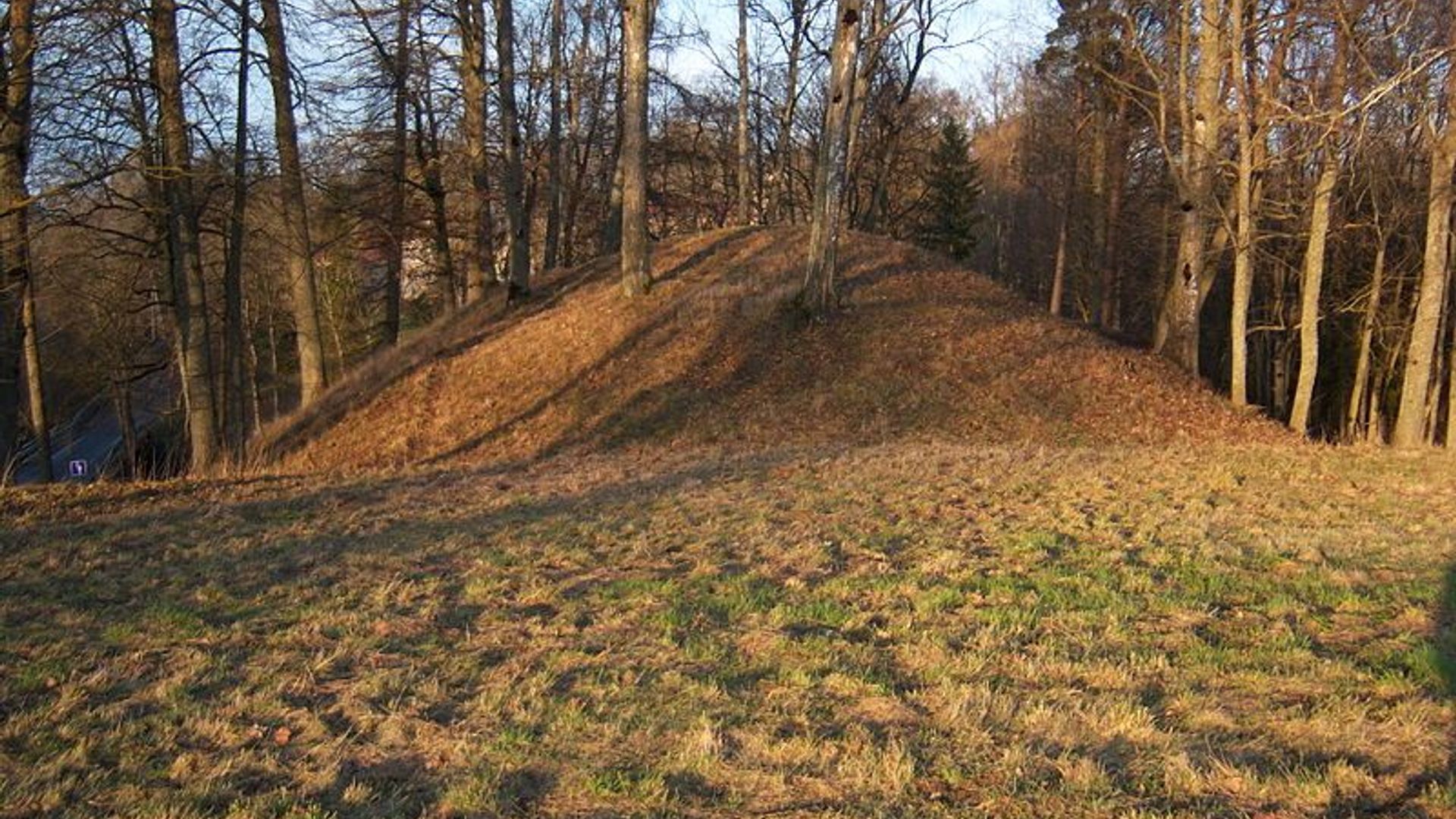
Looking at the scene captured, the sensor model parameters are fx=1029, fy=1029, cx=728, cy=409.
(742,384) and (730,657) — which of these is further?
(742,384)

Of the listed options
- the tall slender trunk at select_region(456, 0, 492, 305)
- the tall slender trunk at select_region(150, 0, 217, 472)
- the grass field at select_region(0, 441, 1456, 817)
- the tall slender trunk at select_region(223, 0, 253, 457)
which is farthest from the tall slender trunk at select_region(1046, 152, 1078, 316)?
the tall slender trunk at select_region(150, 0, 217, 472)

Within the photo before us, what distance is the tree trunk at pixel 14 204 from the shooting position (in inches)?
396

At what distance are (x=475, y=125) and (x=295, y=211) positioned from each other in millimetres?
6657

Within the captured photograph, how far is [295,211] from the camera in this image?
17312 millimetres

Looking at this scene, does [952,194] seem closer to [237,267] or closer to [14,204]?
[237,267]

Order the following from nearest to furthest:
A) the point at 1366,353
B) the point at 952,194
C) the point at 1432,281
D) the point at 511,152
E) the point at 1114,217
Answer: the point at 1432,281, the point at 511,152, the point at 1366,353, the point at 1114,217, the point at 952,194

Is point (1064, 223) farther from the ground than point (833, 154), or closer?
farther from the ground

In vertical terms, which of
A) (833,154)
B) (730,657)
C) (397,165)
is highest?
(397,165)

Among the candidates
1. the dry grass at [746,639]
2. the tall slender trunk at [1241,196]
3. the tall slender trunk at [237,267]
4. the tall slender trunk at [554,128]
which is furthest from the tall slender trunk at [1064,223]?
the tall slender trunk at [237,267]

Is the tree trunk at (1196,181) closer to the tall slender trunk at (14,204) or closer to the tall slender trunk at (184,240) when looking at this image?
the tall slender trunk at (184,240)

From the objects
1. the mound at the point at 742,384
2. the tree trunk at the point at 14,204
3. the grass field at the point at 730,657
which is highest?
the tree trunk at the point at 14,204

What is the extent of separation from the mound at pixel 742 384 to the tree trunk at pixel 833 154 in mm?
953

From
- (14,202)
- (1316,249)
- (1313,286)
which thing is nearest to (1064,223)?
(1313,286)

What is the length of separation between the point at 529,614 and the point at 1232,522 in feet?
19.4
